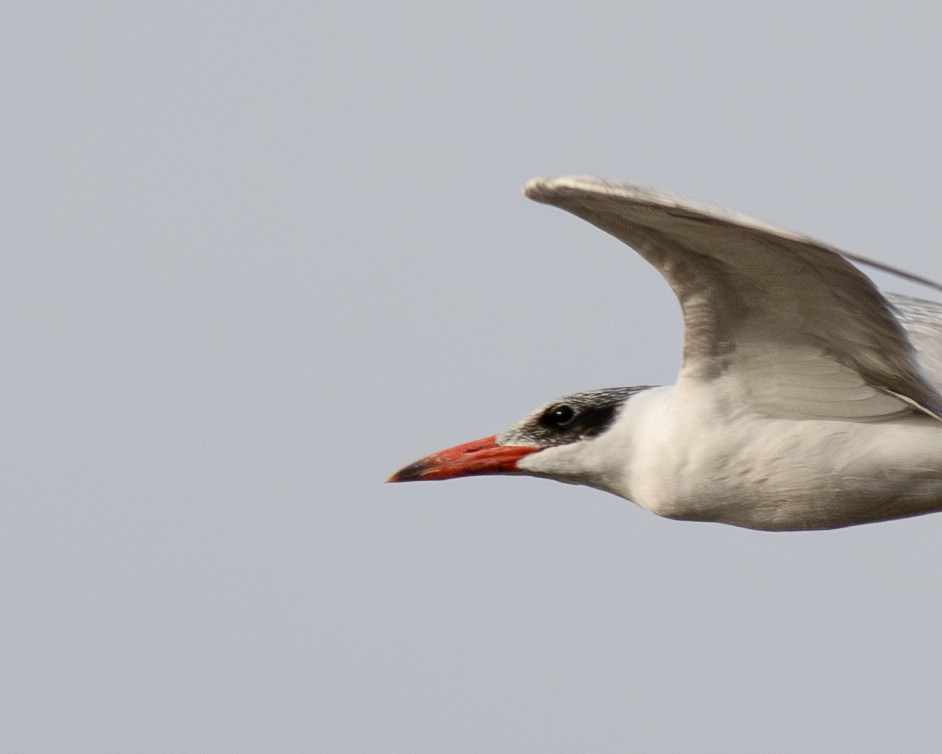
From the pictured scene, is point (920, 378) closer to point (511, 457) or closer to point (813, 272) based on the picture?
point (813, 272)

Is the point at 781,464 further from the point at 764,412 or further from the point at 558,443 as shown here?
the point at 558,443

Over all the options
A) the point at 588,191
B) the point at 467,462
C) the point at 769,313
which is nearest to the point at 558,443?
the point at 467,462

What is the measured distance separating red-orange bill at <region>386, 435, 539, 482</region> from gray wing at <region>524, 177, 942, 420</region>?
4.48ft

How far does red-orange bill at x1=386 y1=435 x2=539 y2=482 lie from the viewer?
33.0ft

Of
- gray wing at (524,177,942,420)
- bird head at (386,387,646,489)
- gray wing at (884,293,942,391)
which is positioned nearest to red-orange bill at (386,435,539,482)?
bird head at (386,387,646,489)

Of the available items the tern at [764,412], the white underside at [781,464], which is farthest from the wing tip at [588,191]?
the white underside at [781,464]

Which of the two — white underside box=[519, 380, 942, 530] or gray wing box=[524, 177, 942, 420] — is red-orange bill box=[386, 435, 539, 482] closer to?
white underside box=[519, 380, 942, 530]

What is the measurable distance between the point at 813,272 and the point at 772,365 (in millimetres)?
1039

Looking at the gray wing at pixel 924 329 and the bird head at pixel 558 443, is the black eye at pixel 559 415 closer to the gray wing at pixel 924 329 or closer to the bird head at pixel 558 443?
the bird head at pixel 558 443

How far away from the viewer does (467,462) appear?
10.3 meters

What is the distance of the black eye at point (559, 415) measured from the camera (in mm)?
9906

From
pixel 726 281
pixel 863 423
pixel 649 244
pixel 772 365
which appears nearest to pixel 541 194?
pixel 649 244

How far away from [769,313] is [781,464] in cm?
102

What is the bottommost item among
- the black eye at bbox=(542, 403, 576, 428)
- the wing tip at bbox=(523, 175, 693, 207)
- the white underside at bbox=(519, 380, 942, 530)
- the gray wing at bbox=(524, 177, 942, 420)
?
the white underside at bbox=(519, 380, 942, 530)
